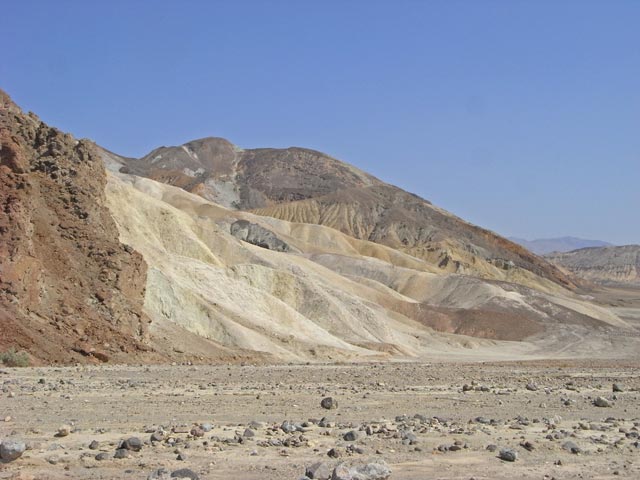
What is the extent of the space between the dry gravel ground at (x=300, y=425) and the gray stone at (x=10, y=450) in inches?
5.5

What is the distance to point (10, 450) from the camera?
34.6 feet

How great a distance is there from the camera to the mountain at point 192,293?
2861 centimetres

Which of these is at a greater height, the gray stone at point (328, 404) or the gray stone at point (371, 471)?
the gray stone at point (371, 471)

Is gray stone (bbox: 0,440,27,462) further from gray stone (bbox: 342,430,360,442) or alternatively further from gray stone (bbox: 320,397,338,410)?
gray stone (bbox: 320,397,338,410)

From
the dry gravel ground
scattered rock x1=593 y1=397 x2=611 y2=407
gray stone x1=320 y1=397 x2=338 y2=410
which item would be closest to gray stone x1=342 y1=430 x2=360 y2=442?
the dry gravel ground

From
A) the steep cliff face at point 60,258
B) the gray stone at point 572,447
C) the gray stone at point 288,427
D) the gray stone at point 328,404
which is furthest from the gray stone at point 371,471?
the steep cliff face at point 60,258

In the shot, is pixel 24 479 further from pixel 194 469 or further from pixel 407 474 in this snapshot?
pixel 407 474

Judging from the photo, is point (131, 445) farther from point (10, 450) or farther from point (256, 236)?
point (256, 236)

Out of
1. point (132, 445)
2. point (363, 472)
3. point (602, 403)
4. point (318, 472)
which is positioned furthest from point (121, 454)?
point (602, 403)

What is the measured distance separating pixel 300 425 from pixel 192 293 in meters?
27.5

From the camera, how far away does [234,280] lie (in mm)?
49562

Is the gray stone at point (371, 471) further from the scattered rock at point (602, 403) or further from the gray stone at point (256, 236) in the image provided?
the gray stone at point (256, 236)

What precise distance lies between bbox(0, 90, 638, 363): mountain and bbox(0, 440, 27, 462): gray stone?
1594cm

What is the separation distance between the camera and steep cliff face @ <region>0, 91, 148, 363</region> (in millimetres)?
27109
